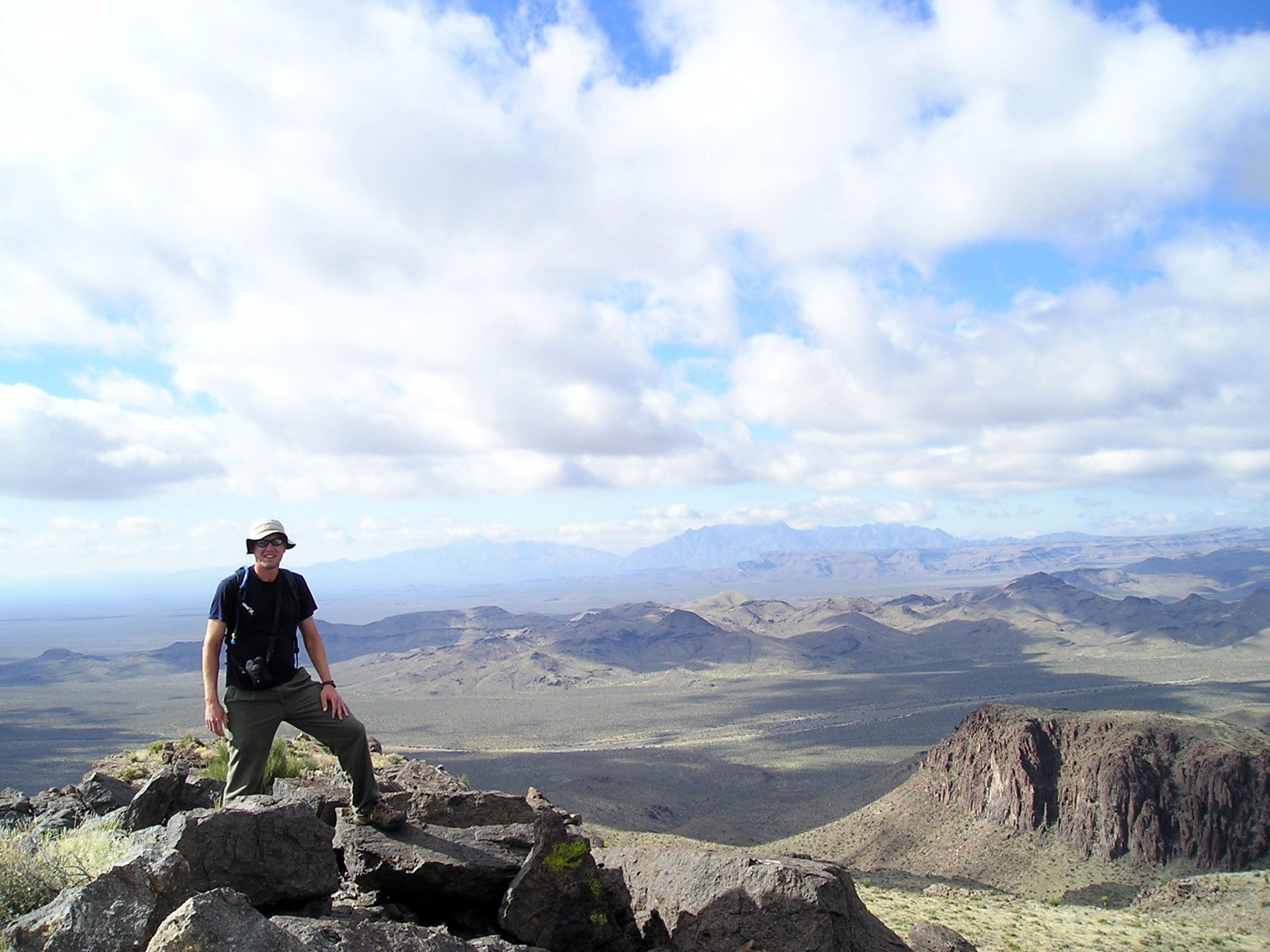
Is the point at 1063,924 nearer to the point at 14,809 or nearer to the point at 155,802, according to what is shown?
the point at 155,802

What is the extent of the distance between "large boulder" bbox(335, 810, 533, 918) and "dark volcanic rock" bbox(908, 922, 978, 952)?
6.30 meters

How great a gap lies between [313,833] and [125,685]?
220 m

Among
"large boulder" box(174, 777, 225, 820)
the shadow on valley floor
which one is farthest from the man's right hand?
the shadow on valley floor

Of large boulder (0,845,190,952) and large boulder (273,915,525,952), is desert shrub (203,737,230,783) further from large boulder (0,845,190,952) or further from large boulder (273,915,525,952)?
large boulder (273,915,525,952)

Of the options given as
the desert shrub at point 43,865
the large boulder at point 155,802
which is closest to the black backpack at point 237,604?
the desert shrub at point 43,865

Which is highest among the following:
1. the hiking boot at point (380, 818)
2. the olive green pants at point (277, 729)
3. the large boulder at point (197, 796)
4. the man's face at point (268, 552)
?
the man's face at point (268, 552)

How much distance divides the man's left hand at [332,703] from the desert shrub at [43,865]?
2.01 meters

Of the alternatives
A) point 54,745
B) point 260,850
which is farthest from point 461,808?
point 54,745

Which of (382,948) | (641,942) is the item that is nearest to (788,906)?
(641,942)

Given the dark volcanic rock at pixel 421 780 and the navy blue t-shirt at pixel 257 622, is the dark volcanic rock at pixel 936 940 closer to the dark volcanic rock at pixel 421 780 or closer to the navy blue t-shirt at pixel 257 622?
the dark volcanic rock at pixel 421 780

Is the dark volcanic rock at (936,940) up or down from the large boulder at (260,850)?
down

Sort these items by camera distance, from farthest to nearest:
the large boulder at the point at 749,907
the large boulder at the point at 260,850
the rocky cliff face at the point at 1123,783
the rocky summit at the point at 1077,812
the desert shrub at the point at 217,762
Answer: the rocky cliff face at the point at 1123,783 < the rocky summit at the point at 1077,812 < the desert shrub at the point at 217,762 < the large boulder at the point at 749,907 < the large boulder at the point at 260,850

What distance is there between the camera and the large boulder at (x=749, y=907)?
24.1 ft

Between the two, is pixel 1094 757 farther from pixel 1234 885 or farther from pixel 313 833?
pixel 313 833
